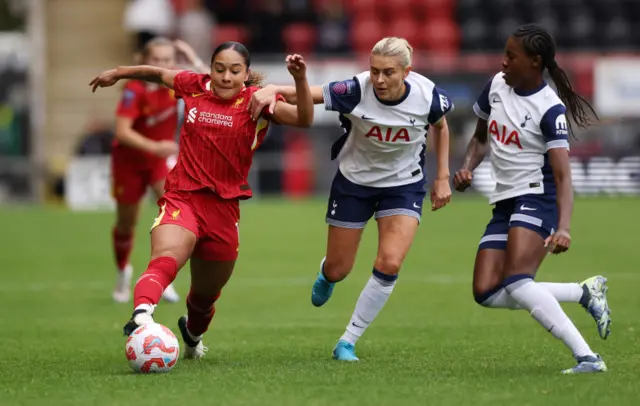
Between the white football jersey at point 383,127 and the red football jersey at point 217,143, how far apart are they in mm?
664

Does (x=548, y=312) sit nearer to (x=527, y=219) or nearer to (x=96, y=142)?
(x=527, y=219)

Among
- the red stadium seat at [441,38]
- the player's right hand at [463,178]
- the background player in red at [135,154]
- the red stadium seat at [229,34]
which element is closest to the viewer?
the player's right hand at [463,178]

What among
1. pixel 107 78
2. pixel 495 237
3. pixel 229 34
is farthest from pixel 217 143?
pixel 229 34

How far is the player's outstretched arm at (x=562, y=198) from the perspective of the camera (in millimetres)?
6617

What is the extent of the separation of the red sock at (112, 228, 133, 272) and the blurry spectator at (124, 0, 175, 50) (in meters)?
16.0

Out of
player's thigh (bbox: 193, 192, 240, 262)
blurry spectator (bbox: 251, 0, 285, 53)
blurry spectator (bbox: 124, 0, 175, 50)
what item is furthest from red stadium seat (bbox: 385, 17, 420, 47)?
player's thigh (bbox: 193, 192, 240, 262)

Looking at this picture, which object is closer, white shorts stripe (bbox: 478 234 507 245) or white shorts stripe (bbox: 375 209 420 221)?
white shorts stripe (bbox: 478 234 507 245)

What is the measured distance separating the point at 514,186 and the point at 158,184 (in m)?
5.18

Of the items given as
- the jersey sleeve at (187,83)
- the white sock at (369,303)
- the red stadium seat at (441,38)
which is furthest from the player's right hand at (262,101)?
the red stadium seat at (441,38)

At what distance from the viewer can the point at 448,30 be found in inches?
1087

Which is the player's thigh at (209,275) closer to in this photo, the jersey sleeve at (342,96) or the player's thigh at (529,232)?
the jersey sleeve at (342,96)

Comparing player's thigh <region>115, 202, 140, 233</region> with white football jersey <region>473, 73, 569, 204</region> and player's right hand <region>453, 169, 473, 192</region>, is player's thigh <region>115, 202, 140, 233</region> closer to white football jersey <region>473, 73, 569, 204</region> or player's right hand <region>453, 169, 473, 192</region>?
player's right hand <region>453, 169, 473, 192</region>

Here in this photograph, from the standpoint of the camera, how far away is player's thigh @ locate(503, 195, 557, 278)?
7.02 meters

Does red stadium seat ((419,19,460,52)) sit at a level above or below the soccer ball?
below
